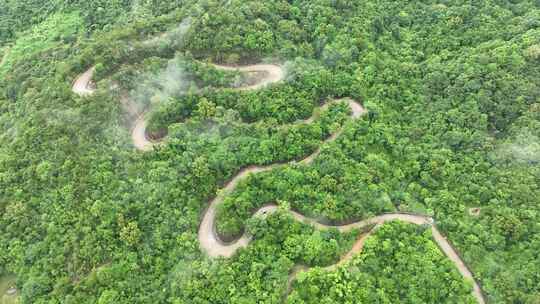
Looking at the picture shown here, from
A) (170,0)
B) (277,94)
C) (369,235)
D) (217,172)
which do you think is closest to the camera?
(369,235)

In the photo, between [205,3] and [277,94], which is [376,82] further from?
[205,3]

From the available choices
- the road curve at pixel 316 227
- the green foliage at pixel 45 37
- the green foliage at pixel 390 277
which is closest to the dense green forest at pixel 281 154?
the green foliage at pixel 390 277

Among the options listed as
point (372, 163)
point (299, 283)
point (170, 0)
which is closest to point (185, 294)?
point (299, 283)

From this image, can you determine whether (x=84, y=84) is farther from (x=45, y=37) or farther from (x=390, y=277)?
(x=390, y=277)

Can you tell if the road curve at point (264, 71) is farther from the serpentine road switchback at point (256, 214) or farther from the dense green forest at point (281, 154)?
the serpentine road switchback at point (256, 214)

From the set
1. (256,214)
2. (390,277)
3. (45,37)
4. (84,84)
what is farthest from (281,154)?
(45,37)

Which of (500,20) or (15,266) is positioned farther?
(500,20)

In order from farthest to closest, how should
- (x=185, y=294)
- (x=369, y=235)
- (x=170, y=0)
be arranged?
(x=170, y=0), (x=369, y=235), (x=185, y=294)

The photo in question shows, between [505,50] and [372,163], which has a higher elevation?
[505,50]
